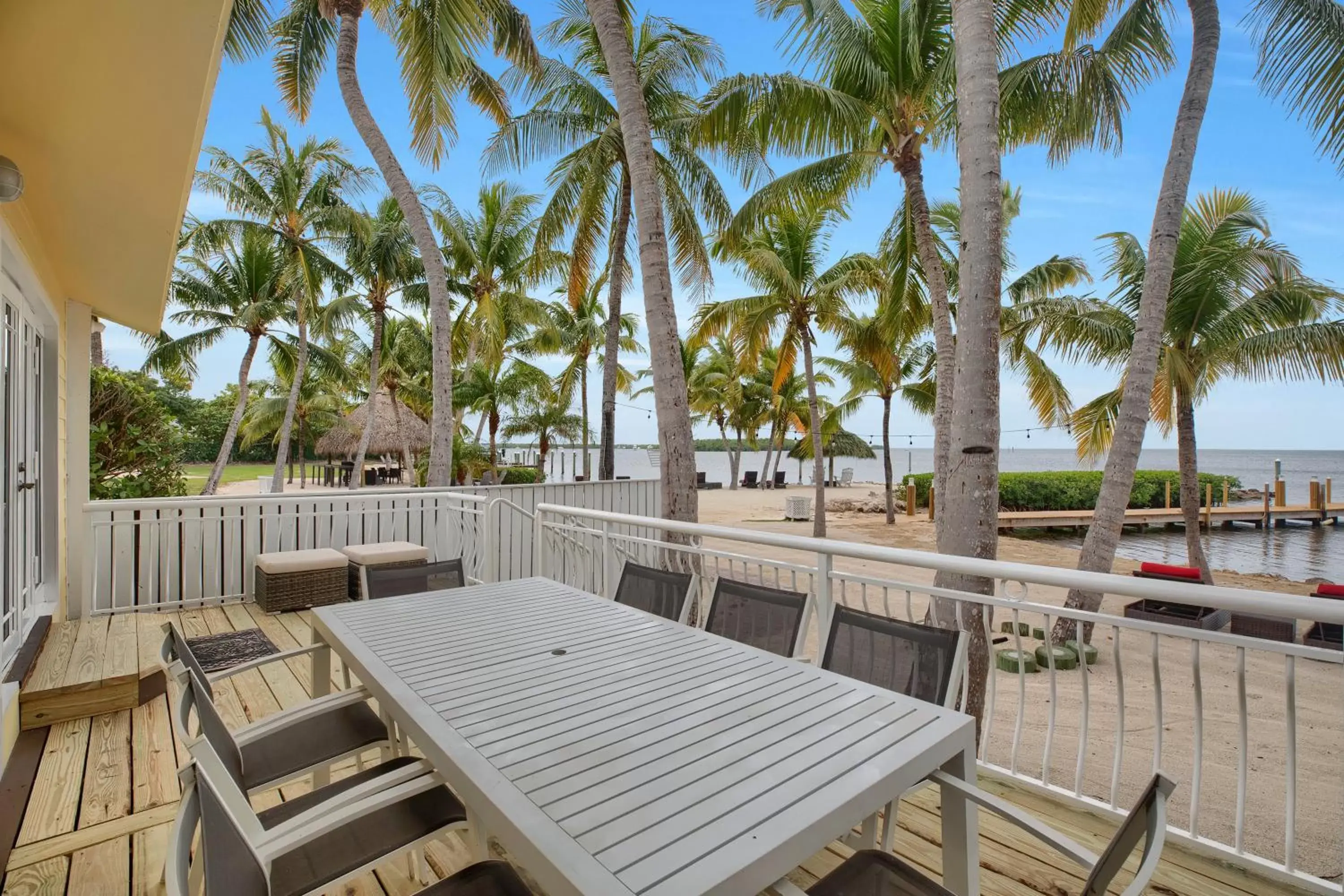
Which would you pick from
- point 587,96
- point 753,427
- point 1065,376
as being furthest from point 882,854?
point 753,427

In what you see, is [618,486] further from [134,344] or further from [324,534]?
[134,344]

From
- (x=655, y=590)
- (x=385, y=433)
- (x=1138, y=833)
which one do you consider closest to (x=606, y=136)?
(x=655, y=590)

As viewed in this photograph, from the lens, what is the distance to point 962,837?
1.54 metres

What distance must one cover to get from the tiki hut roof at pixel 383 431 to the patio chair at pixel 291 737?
21536mm

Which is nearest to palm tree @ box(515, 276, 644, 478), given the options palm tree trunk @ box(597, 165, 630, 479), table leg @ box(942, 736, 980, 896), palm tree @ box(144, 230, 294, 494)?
palm tree trunk @ box(597, 165, 630, 479)

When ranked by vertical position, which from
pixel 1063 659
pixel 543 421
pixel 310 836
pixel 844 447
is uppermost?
pixel 543 421

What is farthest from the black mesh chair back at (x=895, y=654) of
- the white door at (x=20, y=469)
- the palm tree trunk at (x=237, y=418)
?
the palm tree trunk at (x=237, y=418)

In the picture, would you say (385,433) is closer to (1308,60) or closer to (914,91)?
(914,91)

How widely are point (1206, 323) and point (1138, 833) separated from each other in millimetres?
12214

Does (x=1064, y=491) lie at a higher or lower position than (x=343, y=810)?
lower

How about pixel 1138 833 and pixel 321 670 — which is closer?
pixel 1138 833

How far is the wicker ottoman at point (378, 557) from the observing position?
18.5 ft

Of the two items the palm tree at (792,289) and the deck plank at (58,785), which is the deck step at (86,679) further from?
the palm tree at (792,289)

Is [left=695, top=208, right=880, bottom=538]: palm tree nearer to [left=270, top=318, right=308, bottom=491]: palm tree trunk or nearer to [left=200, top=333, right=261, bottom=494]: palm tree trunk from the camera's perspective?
A: [left=270, top=318, right=308, bottom=491]: palm tree trunk
